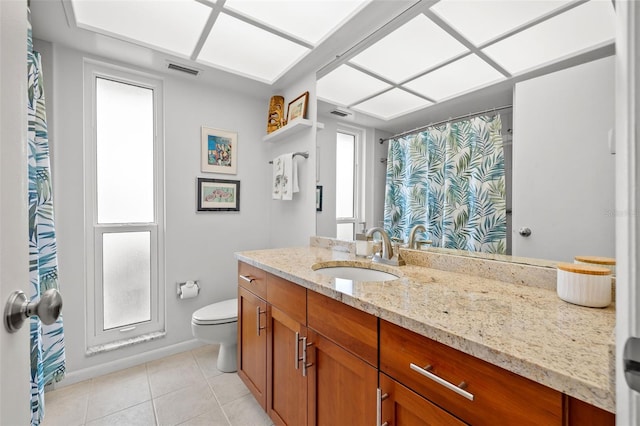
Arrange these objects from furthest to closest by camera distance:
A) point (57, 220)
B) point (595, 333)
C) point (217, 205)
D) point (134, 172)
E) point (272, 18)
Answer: point (217, 205) < point (134, 172) < point (57, 220) < point (272, 18) < point (595, 333)

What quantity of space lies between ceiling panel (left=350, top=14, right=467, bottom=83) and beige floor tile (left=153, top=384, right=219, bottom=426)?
2272mm

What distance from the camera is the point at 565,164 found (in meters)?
1.01

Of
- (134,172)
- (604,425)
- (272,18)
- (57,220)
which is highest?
(272,18)

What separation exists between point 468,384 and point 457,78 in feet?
4.24

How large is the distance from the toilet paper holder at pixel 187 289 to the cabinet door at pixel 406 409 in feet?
6.30

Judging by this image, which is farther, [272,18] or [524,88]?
[272,18]

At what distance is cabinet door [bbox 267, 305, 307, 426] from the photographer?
49.1 inches

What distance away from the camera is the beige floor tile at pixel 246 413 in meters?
1.59

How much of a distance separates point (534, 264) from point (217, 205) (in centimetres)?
227

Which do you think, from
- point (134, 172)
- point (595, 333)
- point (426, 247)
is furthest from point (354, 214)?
point (134, 172)

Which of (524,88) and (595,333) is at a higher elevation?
(524,88)

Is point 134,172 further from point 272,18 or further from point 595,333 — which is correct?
point 595,333

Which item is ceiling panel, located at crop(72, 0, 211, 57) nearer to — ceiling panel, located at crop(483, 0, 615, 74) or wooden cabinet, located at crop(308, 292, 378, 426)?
ceiling panel, located at crop(483, 0, 615, 74)

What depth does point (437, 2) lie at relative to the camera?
1380 mm
